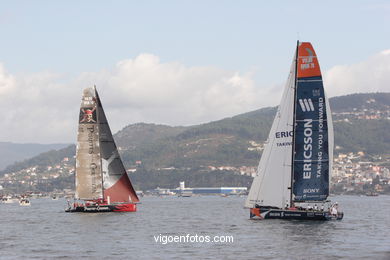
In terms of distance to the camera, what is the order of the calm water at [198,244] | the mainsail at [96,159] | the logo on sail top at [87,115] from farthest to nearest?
the mainsail at [96,159]
the logo on sail top at [87,115]
the calm water at [198,244]

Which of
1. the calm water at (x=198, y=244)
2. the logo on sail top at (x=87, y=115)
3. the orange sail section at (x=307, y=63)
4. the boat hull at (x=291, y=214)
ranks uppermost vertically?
the orange sail section at (x=307, y=63)

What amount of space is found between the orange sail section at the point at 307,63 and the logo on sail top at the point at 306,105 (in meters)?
2.20

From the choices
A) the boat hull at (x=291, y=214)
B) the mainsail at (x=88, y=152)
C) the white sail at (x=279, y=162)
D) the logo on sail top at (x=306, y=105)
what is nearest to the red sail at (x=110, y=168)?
the mainsail at (x=88, y=152)

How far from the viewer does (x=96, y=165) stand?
310 ft

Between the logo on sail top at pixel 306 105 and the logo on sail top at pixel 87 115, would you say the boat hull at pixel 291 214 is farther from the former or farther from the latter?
the logo on sail top at pixel 87 115

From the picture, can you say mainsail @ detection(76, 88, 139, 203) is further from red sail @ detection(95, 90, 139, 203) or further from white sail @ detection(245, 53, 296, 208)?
white sail @ detection(245, 53, 296, 208)

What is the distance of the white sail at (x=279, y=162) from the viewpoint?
234 feet

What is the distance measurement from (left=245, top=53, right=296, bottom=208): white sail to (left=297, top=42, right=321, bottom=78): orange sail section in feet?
2.85

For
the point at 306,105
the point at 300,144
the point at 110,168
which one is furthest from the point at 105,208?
the point at 306,105

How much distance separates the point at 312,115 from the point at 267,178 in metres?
7.21

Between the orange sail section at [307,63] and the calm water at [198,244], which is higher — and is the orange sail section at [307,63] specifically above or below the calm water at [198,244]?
above

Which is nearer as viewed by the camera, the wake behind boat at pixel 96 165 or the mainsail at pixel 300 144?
the mainsail at pixel 300 144

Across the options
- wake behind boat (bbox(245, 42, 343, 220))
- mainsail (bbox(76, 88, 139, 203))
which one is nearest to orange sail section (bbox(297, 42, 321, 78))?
wake behind boat (bbox(245, 42, 343, 220))

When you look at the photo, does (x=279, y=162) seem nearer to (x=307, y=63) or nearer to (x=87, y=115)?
(x=307, y=63)
